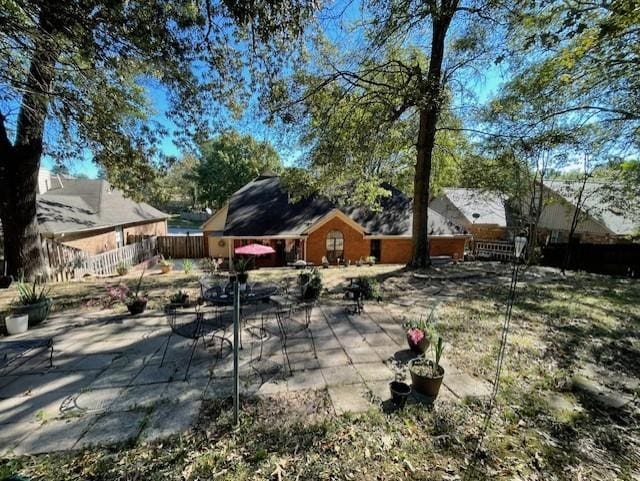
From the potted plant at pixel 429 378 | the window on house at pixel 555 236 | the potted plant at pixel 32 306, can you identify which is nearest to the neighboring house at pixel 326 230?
the potted plant at pixel 32 306

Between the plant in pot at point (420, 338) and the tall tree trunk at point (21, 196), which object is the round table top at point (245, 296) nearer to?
the plant in pot at point (420, 338)

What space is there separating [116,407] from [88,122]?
7.47 m

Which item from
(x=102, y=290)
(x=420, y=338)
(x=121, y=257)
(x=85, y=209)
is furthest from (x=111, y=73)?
(x=85, y=209)

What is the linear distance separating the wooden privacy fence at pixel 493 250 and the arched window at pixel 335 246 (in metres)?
10.3

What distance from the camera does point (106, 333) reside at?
215 inches

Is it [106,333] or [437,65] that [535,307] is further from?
[106,333]

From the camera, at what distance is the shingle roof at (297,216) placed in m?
16.9

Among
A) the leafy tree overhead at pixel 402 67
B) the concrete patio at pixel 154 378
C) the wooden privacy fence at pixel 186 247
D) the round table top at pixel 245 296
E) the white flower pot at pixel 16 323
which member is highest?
the leafy tree overhead at pixel 402 67

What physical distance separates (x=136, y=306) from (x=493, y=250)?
866 inches

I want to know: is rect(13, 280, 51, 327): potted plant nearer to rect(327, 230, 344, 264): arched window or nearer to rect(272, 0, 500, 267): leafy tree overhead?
rect(272, 0, 500, 267): leafy tree overhead

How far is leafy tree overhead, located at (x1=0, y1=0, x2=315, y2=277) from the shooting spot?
4.55 m

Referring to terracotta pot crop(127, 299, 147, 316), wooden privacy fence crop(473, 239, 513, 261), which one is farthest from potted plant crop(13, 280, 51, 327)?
wooden privacy fence crop(473, 239, 513, 261)

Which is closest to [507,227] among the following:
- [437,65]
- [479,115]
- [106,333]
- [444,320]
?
[479,115]

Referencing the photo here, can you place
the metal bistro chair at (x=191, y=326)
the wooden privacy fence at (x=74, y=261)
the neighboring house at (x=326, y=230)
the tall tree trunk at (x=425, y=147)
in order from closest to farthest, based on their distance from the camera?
the metal bistro chair at (x=191, y=326) → the tall tree trunk at (x=425, y=147) → the wooden privacy fence at (x=74, y=261) → the neighboring house at (x=326, y=230)
